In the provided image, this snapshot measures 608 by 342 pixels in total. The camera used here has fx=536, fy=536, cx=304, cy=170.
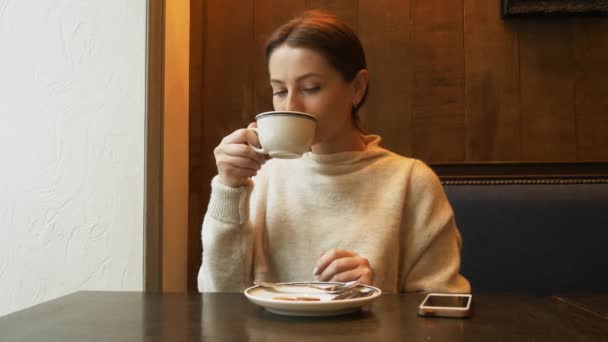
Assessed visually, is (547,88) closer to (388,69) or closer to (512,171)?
(512,171)

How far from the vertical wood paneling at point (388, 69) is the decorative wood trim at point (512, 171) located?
15 cm

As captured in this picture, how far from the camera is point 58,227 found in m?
1.50

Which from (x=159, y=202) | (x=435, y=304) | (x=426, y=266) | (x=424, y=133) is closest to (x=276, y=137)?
(x=435, y=304)

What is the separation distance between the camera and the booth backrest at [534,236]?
1425 millimetres

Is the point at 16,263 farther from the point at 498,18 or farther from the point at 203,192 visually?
the point at 498,18

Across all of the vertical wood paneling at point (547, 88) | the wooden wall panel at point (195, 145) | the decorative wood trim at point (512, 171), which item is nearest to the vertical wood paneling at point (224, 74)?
the wooden wall panel at point (195, 145)

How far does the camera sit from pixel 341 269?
86 centimetres

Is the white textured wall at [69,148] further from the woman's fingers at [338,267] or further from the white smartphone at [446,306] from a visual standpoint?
the white smartphone at [446,306]

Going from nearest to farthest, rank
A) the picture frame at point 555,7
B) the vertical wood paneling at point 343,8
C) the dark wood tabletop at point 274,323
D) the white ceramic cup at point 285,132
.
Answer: the dark wood tabletop at point 274,323, the white ceramic cup at point 285,132, the picture frame at point 555,7, the vertical wood paneling at point 343,8

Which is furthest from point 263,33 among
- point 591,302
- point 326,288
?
point 591,302

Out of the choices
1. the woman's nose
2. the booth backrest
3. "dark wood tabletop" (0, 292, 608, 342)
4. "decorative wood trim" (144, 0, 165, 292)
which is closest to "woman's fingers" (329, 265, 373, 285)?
"dark wood tabletop" (0, 292, 608, 342)

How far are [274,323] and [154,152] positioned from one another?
3.38 feet

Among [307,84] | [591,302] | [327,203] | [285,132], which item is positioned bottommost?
[591,302]

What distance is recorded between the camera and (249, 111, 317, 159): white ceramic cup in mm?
812
